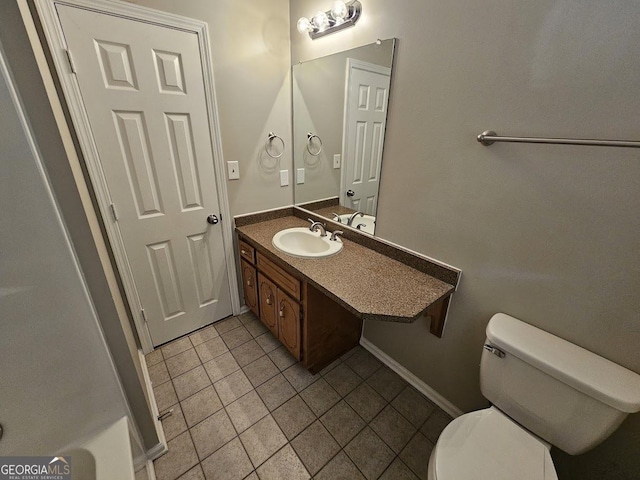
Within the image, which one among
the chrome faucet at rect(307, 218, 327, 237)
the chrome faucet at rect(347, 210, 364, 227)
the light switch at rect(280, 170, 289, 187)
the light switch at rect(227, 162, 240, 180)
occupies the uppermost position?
the light switch at rect(227, 162, 240, 180)

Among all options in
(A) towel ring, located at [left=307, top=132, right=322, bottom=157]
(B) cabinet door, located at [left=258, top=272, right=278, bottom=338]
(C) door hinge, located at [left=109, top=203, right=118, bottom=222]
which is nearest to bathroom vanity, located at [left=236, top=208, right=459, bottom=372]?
(B) cabinet door, located at [left=258, top=272, right=278, bottom=338]

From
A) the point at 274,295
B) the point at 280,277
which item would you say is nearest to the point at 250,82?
the point at 280,277

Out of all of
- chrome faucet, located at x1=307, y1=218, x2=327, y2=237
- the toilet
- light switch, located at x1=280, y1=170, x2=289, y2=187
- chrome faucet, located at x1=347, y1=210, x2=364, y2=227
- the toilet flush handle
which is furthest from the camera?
light switch, located at x1=280, y1=170, x2=289, y2=187

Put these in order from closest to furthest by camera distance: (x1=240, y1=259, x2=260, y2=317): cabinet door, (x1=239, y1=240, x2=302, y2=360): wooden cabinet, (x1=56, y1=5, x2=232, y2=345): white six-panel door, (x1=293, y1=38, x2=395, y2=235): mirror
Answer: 1. (x1=56, y1=5, x2=232, y2=345): white six-panel door
2. (x1=293, y1=38, x2=395, y2=235): mirror
3. (x1=239, y1=240, x2=302, y2=360): wooden cabinet
4. (x1=240, y1=259, x2=260, y2=317): cabinet door

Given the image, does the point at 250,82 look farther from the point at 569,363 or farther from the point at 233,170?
the point at 569,363

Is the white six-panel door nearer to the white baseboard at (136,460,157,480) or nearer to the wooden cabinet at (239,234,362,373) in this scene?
the wooden cabinet at (239,234,362,373)

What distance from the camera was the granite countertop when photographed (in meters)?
1.09

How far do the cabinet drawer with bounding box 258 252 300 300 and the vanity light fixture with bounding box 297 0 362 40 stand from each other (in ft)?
4.61

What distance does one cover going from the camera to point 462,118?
1.09 meters

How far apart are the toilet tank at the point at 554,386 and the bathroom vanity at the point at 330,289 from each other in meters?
0.30

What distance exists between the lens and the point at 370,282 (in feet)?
4.19

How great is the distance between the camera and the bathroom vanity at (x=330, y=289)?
116cm

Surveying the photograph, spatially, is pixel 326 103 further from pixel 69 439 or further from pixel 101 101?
pixel 69 439

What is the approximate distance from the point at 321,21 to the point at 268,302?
1743mm
